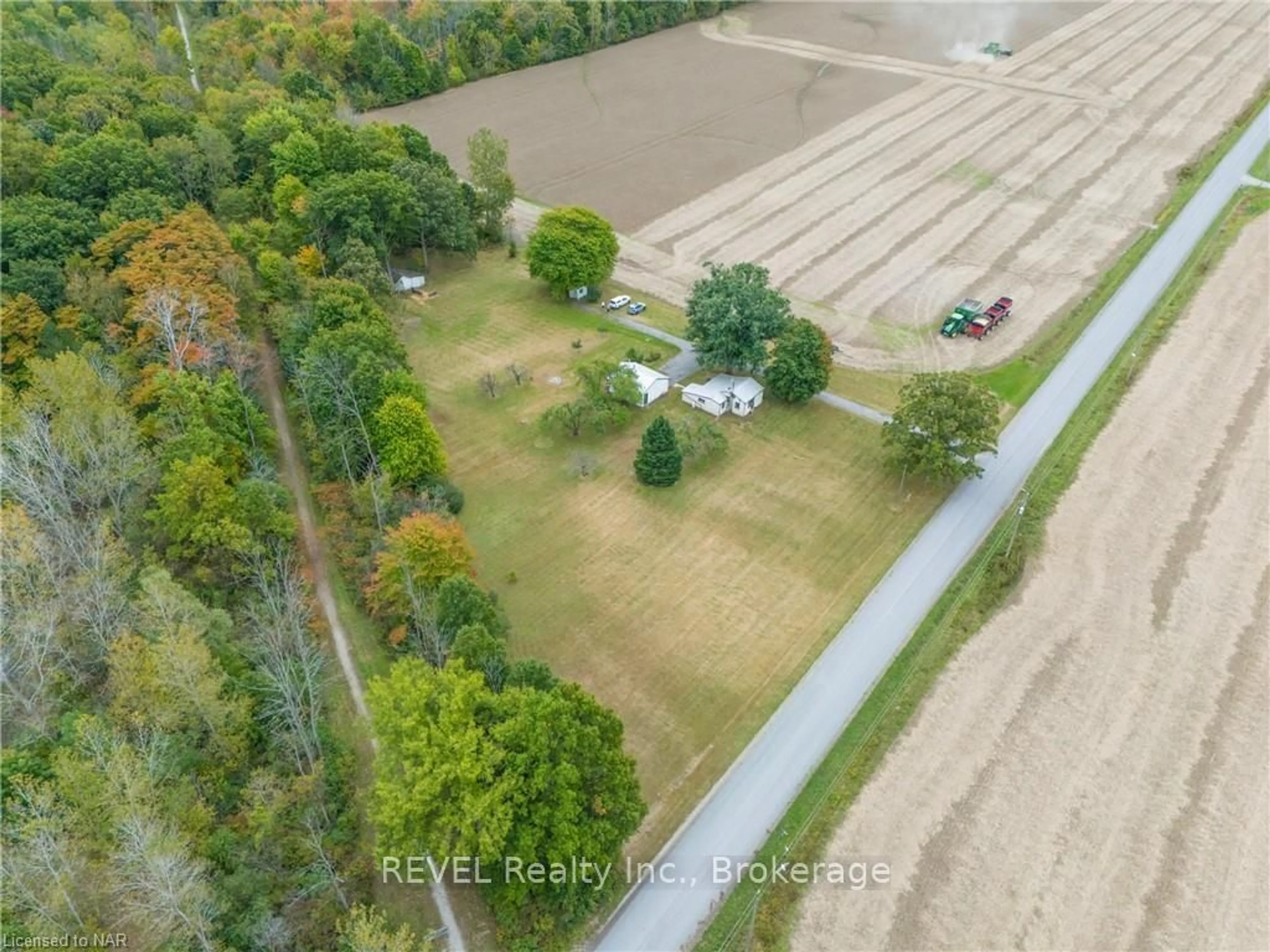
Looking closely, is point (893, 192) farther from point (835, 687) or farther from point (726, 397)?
point (835, 687)

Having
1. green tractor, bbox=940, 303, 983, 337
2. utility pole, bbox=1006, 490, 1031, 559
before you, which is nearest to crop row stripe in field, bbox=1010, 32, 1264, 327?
green tractor, bbox=940, 303, 983, 337

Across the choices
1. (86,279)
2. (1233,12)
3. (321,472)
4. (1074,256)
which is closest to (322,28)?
(86,279)

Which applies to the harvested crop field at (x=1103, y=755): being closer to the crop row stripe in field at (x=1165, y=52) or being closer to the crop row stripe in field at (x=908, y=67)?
the crop row stripe in field at (x=908, y=67)

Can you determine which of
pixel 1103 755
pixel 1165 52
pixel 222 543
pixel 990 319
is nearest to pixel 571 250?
pixel 990 319

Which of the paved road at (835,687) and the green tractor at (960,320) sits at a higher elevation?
the green tractor at (960,320)

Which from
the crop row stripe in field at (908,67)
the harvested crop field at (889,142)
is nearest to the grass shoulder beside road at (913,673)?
the harvested crop field at (889,142)

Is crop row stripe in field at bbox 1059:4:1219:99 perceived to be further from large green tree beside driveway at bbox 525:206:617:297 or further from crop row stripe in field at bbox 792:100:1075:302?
large green tree beside driveway at bbox 525:206:617:297

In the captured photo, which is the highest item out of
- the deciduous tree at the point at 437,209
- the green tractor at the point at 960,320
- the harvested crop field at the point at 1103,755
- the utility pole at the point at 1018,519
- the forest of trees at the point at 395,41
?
the forest of trees at the point at 395,41
